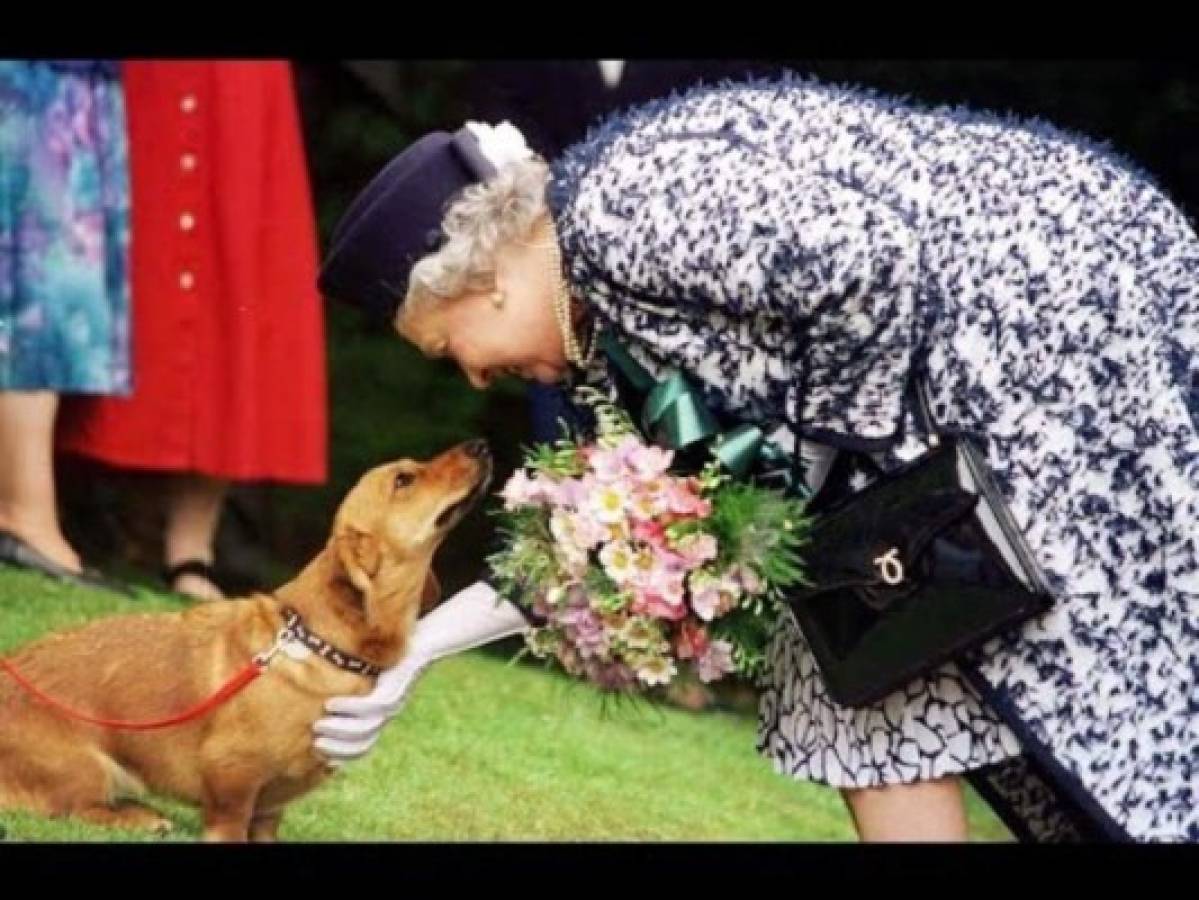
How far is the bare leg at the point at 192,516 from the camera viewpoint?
3312 mm

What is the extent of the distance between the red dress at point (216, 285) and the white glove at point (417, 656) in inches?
14.6

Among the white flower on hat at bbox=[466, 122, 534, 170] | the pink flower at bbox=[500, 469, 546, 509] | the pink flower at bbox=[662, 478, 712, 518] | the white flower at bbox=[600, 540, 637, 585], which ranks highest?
the white flower on hat at bbox=[466, 122, 534, 170]

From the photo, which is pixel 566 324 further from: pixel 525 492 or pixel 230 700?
pixel 230 700

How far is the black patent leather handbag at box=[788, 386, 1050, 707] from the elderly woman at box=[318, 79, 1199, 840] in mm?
36

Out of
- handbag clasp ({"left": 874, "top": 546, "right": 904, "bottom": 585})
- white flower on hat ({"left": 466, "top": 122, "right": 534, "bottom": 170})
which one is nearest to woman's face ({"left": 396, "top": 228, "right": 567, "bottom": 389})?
white flower on hat ({"left": 466, "top": 122, "right": 534, "bottom": 170})

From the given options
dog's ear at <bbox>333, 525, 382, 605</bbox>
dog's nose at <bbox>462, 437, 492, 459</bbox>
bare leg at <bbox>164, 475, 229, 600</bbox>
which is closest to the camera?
dog's ear at <bbox>333, 525, 382, 605</bbox>

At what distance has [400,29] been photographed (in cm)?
355

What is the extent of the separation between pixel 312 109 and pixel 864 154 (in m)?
1.08

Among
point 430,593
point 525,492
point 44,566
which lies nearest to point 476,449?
point 430,593

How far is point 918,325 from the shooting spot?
2566 millimetres

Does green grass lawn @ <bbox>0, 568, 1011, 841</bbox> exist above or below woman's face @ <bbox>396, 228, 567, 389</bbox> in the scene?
below

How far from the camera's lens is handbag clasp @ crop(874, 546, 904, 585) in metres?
2.61

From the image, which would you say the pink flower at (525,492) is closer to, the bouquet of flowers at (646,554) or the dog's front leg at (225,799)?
the bouquet of flowers at (646,554)

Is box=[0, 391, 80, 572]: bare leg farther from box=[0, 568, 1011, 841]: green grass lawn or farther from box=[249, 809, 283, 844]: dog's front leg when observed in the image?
box=[249, 809, 283, 844]: dog's front leg
